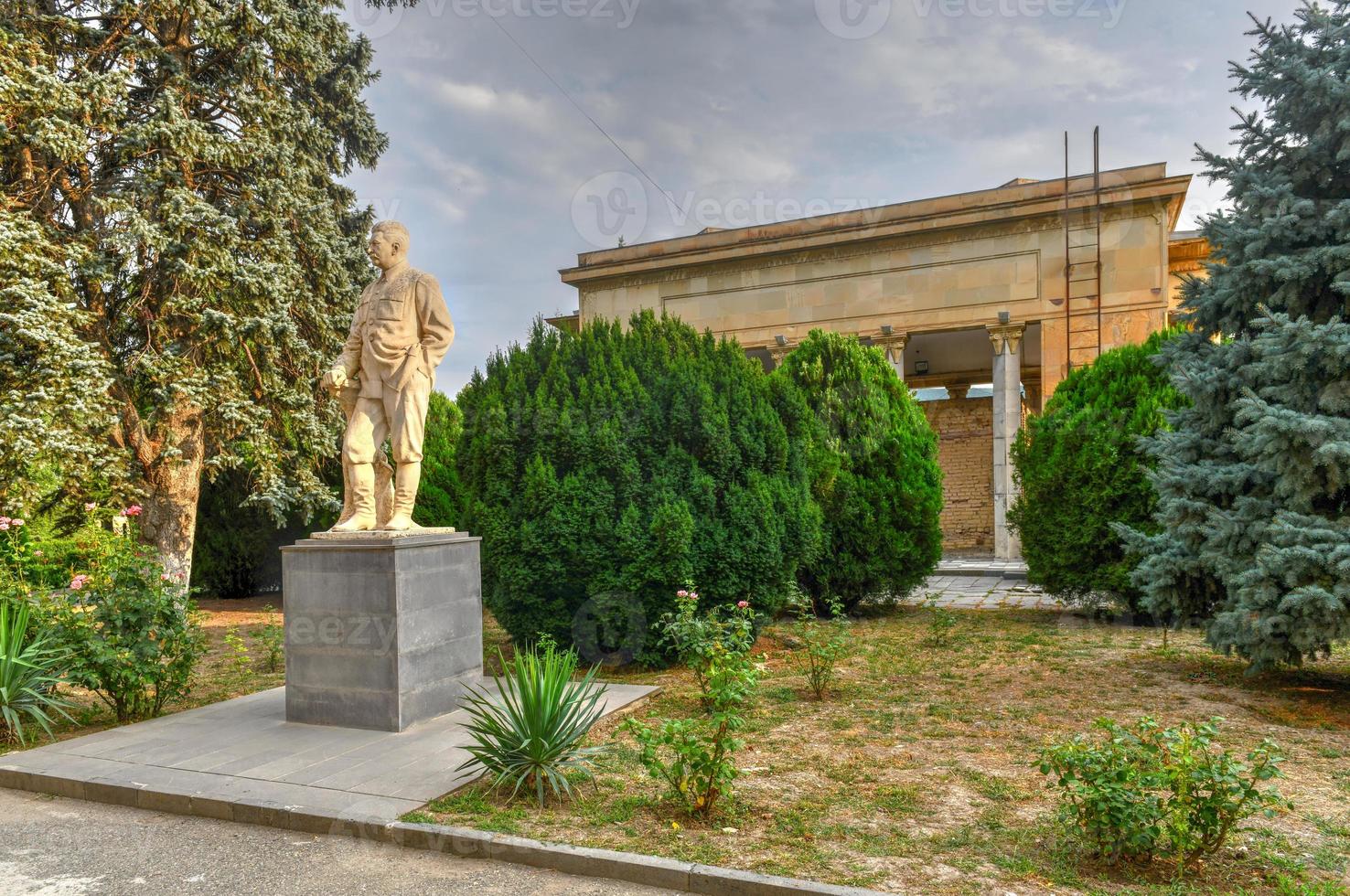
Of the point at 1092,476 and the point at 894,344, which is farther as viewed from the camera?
the point at 894,344

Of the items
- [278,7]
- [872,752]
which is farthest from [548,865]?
[278,7]

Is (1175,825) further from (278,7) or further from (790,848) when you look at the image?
(278,7)

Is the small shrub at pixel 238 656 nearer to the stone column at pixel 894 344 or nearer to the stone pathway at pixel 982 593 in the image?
the stone pathway at pixel 982 593

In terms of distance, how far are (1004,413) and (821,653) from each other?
14.9 m

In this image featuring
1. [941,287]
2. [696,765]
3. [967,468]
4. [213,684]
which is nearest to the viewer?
[696,765]

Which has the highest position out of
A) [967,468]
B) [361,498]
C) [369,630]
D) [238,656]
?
[967,468]

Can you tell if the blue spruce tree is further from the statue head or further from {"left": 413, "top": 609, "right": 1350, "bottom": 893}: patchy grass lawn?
the statue head

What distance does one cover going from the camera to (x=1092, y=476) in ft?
35.9

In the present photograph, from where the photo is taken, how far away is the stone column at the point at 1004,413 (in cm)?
1991

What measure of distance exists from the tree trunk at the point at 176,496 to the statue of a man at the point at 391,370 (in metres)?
7.96

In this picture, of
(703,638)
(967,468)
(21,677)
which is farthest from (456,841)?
(967,468)

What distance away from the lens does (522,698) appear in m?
4.77

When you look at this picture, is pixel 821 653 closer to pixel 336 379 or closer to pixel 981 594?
pixel 336 379

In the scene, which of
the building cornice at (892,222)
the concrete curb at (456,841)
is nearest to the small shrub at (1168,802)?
the concrete curb at (456,841)
